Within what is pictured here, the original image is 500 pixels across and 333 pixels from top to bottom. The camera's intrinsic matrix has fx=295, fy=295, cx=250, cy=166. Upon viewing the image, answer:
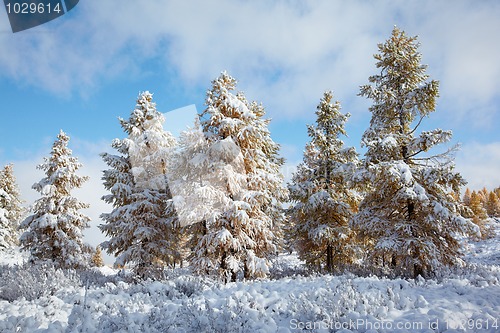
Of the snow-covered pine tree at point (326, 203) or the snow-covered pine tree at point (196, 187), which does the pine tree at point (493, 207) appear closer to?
the snow-covered pine tree at point (326, 203)

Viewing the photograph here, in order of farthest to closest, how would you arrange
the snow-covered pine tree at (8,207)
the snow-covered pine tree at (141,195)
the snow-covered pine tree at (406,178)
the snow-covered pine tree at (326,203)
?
the snow-covered pine tree at (8,207) → the snow-covered pine tree at (326,203) → the snow-covered pine tree at (141,195) → the snow-covered pine tree at (406,178)

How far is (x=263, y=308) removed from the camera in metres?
6.45

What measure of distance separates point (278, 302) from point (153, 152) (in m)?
12.1

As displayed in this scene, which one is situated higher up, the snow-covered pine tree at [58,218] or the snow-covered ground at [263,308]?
the snow-covered pine tree at [58,218]

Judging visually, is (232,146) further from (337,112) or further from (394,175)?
(337,112)

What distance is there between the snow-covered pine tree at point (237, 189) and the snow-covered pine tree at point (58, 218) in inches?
375

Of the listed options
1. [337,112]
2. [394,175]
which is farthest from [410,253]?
[337,112]

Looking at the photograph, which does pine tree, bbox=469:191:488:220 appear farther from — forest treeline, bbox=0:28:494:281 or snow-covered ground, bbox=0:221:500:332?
snow-covered ground, bbox=0:221:500:332

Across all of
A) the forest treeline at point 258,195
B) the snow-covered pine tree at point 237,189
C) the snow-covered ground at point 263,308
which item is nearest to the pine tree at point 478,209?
the forest treeline at point 258,195

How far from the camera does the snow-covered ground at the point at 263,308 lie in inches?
209

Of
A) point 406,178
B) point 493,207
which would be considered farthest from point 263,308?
point 493,207

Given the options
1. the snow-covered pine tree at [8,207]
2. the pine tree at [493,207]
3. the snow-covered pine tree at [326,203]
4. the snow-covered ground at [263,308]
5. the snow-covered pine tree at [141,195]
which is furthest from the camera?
the pine tree at [493,207]

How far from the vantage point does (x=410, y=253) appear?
10.7m

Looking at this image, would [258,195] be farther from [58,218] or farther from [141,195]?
[58,218]
